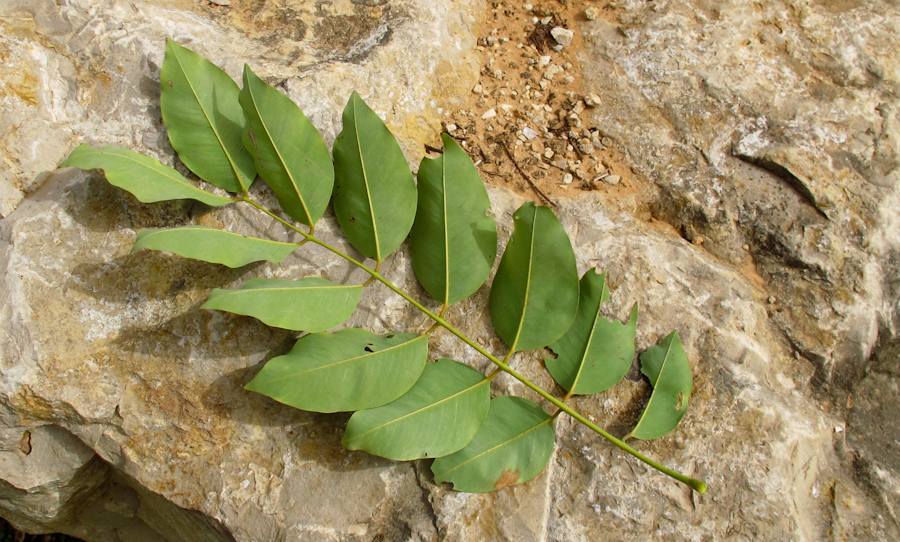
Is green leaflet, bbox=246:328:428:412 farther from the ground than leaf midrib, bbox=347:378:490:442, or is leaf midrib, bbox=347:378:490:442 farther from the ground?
green leaflet, bbox=246:328:428:412

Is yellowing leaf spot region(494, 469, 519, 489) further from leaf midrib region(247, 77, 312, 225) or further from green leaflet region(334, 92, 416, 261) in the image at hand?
leaf midrib region(247, 77, 312, 225)

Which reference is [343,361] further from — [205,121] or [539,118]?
[539,118]

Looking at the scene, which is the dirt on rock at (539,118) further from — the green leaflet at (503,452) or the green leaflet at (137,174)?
the green leaflet at (137,174)

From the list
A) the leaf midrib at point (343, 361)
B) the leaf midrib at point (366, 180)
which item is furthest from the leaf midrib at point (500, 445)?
the leaf midrib at point (366, 180)

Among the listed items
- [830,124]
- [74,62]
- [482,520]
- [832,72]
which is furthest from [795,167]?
[74,62]

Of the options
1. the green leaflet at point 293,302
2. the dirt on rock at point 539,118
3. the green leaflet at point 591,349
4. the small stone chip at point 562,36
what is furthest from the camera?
→ the small stone chip at point 562,36

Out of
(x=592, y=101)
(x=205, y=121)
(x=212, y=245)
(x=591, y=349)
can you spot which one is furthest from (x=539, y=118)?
(x=212, y=245)

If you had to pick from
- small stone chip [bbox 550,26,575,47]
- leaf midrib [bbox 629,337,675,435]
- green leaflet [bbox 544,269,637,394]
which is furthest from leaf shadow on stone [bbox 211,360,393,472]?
small stone chip [bbox 550,26,575,47]
